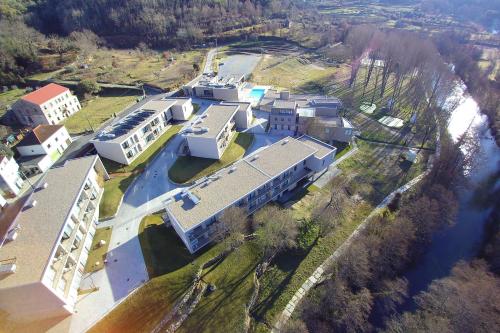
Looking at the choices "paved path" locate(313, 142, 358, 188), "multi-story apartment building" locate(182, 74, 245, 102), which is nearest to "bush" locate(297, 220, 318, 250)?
"paved path" locate(313, 142, 358, 188)

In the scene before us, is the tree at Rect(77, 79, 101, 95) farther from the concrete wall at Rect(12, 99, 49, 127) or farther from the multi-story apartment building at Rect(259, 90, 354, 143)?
the multi-story apartment building at Rect(259, 90, 354, 143)

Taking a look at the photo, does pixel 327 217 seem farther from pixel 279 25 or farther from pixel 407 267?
pixel 279 25

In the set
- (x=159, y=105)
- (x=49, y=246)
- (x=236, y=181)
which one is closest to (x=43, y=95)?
(x=159, y=105)

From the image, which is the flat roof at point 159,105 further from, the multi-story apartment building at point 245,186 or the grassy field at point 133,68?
the multi-story apartment building at point 245,186

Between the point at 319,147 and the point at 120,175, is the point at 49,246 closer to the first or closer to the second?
the point at 120,175

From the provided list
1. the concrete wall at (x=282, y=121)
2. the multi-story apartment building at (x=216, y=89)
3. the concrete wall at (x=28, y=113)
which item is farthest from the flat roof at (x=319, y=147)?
the concrete wall at (x=28, y=113)

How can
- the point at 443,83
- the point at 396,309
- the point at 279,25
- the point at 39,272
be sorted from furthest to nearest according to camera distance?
the point at 279,25
the point at 443,83
the point at 396,309
the point at 39,272

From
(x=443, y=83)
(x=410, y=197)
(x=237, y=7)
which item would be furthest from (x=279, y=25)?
(x=410, y=197)

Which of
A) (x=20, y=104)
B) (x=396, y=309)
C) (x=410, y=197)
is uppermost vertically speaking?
(x=20, y=104)
